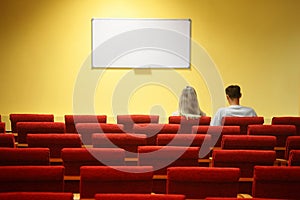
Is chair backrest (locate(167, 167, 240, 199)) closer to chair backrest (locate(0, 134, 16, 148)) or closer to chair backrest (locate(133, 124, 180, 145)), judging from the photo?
chair backrest (locate(0, 134, 16, 148))

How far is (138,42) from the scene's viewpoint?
9648mm

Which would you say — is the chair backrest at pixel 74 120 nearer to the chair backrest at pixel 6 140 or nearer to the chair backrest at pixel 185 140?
the chair backrest at pixel 6 140

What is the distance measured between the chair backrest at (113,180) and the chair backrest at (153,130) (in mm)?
2070

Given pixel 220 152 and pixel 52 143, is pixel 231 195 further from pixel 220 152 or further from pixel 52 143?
pixel 52 143

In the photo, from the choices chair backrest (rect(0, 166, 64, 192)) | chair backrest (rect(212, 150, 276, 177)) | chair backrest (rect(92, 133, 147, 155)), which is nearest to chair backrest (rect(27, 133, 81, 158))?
chair backrest (rect(92, 133, 147, 155))

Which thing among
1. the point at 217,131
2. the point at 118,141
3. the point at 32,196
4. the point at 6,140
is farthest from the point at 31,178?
the point at 217,131

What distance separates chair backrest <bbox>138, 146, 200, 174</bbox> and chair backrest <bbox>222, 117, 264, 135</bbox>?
1.95m

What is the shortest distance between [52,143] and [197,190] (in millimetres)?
1921

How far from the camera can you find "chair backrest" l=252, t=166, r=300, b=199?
3750 mm

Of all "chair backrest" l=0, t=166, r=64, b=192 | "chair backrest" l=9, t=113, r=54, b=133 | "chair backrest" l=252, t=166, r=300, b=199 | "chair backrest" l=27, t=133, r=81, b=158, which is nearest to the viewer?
"chair backrest" l=0, t=166, r=64, b=192

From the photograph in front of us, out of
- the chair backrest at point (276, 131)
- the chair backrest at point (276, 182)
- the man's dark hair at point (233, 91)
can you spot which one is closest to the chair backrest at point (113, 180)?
the chair backrest at point (276, 182)

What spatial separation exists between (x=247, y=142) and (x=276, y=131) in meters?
0.94

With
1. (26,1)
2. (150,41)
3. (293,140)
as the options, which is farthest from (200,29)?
(293,140)

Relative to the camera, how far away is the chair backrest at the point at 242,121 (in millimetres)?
6387
